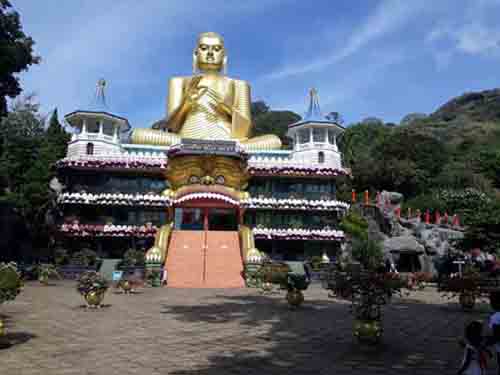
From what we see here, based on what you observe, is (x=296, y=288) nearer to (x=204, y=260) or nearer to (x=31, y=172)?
(x=204, y=260)

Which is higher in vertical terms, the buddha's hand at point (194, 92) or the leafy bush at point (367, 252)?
the buddha's hand at point (194, 92)

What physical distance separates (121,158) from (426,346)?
2390 cm

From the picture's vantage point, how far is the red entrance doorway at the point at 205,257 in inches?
923

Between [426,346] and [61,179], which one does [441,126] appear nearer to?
[61,179]

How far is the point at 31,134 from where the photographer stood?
4350cm

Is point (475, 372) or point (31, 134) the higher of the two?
point (31, 134)

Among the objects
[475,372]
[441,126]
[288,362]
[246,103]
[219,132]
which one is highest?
[441,126]

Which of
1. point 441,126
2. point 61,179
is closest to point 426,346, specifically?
point 61,179

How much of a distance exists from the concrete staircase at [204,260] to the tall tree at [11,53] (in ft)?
36.0

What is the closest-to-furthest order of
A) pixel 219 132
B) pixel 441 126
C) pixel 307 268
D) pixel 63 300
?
pixel 63 300
pixel 307 268
pixel 219 132
pixel 441 126

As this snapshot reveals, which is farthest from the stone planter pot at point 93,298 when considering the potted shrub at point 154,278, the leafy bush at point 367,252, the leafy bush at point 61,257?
the leafy bush at point 367,252

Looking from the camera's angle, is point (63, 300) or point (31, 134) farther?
point (31, 134)

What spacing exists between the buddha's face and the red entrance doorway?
38.7 feet

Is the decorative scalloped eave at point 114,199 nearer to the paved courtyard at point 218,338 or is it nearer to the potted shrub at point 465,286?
the paved courtyard at point 218,338
